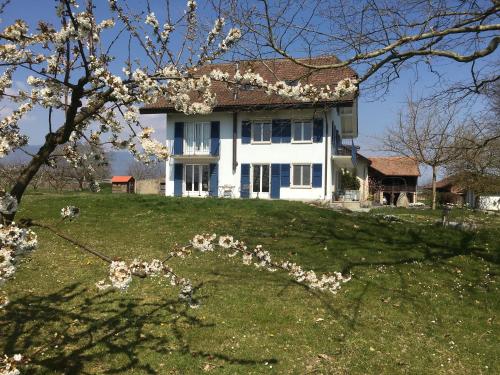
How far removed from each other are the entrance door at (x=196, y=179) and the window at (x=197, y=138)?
877 mm

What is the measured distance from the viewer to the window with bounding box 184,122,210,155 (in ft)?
88.4

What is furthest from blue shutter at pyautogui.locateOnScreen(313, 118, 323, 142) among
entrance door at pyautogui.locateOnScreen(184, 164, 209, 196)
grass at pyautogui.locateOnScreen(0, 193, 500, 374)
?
grass at pyautogui.locateOnScreen(0, 193, 500, 374)

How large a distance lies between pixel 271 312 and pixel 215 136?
2051 centimetres

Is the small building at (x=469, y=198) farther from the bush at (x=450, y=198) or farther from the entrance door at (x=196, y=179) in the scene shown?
the entrance door at (x=196, y=179)

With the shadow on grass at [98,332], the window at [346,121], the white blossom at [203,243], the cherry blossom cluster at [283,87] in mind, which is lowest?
the shadow on grass at [98,332]

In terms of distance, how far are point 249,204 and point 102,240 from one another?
273 inches

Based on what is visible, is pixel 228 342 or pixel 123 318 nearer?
pixel 228 342

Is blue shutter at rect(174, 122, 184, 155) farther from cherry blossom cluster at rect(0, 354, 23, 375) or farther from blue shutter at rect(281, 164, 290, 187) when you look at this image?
cherry blossom cluster at rect(0, 354, 23, 375)

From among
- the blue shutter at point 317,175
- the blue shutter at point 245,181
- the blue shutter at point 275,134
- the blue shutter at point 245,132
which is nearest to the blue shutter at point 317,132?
the blue shutter at point 317,175

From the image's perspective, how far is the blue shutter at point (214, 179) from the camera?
26.6 metres

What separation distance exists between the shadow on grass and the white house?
18.3 meters

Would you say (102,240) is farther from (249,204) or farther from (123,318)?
(249,204)

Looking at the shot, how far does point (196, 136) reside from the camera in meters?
27.2

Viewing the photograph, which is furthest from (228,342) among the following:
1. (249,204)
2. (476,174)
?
(476,174)
